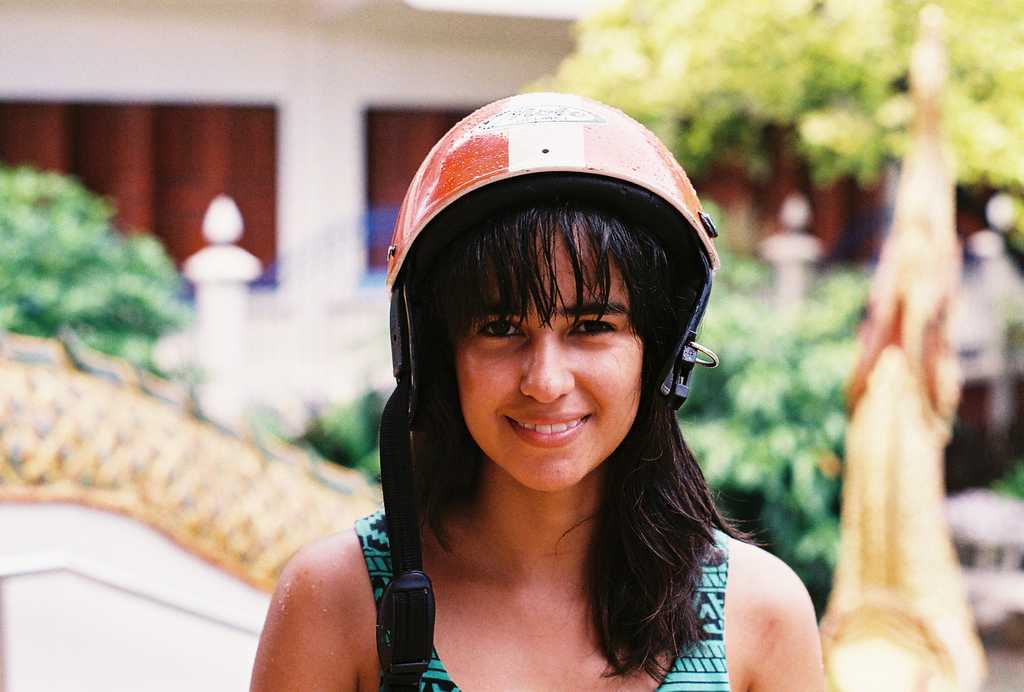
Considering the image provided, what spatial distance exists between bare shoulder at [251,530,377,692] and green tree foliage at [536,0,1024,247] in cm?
693

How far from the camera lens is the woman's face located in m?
1.42

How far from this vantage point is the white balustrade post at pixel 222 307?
8469mm

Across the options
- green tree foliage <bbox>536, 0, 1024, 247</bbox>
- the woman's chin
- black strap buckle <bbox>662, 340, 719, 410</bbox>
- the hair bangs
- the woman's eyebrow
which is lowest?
the woman's chin

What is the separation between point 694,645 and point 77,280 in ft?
20.3

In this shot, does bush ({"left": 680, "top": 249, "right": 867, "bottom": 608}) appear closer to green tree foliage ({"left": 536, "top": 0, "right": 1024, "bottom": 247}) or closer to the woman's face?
green tree foliage ({"left": 536, "top": 0, "right": 1024, "bottom": 247})

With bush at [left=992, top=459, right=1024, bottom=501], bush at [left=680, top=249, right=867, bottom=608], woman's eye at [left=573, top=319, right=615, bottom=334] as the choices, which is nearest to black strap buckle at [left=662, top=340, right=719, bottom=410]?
woman's eye at [left=573, top=319, right=615, bottom=334]

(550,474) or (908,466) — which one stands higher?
(550,474)

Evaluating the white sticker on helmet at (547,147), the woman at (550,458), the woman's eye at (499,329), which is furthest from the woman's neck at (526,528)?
the white sticker on helmet at (547,147)

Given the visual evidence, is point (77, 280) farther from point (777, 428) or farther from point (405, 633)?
point (405, 633)

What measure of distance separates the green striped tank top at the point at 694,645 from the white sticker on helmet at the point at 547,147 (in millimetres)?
459

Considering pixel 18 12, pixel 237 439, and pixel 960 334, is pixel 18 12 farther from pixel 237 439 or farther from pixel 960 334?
pixel 960 334

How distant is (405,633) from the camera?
54.8 inches

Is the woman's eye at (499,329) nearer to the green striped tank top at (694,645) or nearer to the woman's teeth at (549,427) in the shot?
the woman's teeth at (549,427)

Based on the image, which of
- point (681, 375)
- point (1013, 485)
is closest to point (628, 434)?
point (681, 375)
